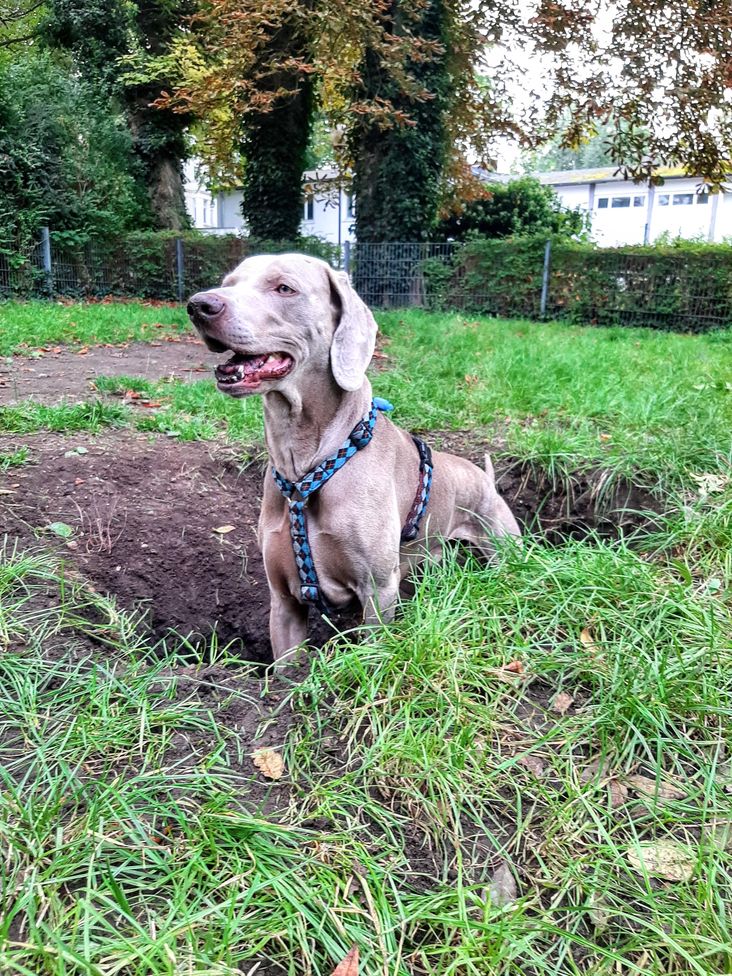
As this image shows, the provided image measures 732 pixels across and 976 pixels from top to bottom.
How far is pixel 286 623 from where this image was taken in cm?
295

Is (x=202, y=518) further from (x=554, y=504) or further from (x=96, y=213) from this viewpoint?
(x=96, y=213)

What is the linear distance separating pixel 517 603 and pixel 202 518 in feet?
6.30

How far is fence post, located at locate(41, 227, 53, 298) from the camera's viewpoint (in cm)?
1479

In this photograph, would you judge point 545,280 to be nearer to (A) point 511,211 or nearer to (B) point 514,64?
(B) point 514,64

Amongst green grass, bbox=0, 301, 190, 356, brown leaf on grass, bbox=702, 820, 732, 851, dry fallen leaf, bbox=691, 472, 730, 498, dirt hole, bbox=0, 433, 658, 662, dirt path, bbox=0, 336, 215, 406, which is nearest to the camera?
brown leaf on grass, bbox=702, 820, 732, 851

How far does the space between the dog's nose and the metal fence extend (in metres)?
12.9

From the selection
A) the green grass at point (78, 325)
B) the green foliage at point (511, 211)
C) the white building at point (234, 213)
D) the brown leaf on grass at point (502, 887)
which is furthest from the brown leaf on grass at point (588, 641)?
the white building at point (234, 213)

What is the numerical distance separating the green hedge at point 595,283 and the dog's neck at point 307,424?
41.3 ft

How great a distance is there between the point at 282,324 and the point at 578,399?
3.33 meters

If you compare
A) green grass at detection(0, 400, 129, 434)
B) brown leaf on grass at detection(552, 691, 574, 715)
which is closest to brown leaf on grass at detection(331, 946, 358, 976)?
brown leaf on grass at detection(552, 691, 574, 715)

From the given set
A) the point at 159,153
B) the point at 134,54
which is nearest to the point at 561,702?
the point at 159,153

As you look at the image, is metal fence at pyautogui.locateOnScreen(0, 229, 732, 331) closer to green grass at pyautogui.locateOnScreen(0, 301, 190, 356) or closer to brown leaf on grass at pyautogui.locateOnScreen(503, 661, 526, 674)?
green grass at pyautogui.locateOnScreen(0, 301, 190, 356)

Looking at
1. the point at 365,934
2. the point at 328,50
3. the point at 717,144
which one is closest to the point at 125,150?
the point at 328,50

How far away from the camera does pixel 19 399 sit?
5195 millimetres
